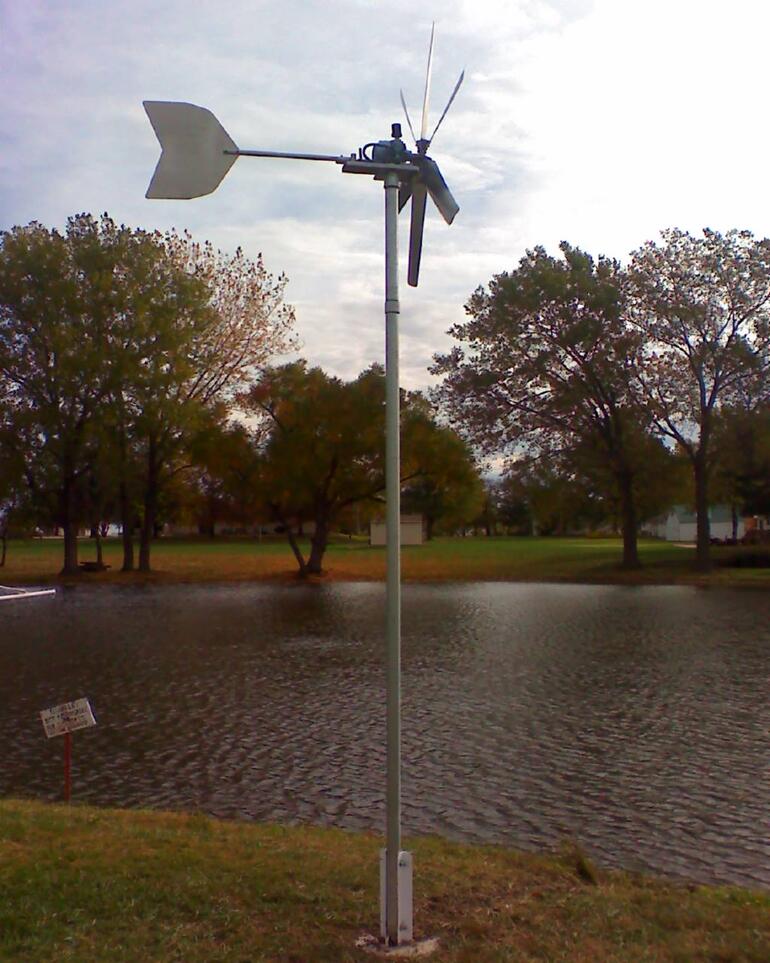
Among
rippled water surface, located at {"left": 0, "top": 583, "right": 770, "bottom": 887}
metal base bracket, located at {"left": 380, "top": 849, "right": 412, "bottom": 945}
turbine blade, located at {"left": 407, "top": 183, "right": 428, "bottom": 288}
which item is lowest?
rippled water surface, located at {"left": 0, "top": 583, "right": 770, "bottom": 887}

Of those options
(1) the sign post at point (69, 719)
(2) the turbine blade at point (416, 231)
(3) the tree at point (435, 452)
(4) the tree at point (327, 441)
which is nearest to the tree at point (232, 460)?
(4) the tree at point (327, 441)

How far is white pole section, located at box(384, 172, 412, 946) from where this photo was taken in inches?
169

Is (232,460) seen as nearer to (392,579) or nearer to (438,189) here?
(438,189)

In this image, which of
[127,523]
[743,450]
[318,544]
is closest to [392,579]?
[318,544]

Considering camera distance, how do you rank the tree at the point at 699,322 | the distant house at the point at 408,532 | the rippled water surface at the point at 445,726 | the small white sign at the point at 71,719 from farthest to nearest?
the distant house at the point at 408,532
the tree at the point at 699,322
the rippled water surface at the point at 445,726
the small white sign at the point at 71,719

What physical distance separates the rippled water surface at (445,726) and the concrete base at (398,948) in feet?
8.35

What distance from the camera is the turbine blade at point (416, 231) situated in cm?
502

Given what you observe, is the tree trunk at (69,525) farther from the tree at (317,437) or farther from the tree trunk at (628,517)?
the tree trunk at (628,517)

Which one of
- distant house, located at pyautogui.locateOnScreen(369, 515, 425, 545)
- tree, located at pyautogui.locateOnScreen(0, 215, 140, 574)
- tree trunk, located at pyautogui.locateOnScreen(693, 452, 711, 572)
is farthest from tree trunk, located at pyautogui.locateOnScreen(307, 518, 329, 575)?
distant house, located at pyautogui.locateOnScreen(369, 515, 425, 545)

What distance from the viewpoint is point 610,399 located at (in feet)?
120

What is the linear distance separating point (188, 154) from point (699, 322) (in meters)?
31.9

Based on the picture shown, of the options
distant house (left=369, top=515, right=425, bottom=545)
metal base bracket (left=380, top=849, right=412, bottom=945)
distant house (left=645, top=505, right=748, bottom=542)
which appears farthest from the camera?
distant house (left=645, top=505, right=748, bottom=542)

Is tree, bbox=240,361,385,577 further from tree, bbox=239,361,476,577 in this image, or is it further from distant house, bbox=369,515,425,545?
distant house, bbox=369,515,425,545

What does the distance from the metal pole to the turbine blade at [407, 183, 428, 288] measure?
0.82ft
